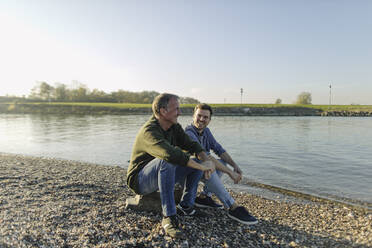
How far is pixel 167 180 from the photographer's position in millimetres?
4090

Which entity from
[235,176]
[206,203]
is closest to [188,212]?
[206,203]

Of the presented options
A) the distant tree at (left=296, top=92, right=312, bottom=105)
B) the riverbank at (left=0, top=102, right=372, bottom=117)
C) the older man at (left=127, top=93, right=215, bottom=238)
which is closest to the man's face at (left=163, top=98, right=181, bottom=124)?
the older man at (left=127, top=93, right=215, bottom=238)

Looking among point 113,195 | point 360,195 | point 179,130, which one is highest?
point 179,130

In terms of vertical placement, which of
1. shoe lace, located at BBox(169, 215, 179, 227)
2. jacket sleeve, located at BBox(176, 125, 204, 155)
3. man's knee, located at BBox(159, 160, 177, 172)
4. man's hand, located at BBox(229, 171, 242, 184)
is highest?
jacket sleeve, located at BBox(176, 125, 204, 155)

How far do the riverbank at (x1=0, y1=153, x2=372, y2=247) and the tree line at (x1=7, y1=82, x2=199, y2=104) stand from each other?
329ft

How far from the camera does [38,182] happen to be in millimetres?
7098

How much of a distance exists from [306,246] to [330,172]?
817cm

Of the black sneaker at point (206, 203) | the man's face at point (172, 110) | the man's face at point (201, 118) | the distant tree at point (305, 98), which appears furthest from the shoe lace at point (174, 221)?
the distant tree at point (305, 98)

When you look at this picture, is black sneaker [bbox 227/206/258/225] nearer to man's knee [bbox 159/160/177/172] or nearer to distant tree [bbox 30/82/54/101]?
man's knee [bbox 159/160/177/172]

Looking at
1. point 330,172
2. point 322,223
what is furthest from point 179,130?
point 330,172

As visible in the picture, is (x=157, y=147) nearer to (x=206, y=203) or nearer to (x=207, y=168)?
(x=207, y=168)

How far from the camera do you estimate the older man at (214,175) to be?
4688 millimetres

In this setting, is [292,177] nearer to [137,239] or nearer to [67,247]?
[137,239]

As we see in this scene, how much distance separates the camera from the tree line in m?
106
